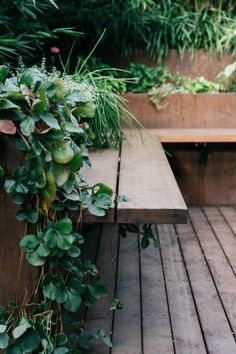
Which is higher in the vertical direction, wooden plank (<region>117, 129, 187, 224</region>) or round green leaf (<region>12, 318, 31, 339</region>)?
wooden plank (<region>117, 129, 187, 224</region>)

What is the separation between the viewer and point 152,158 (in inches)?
121

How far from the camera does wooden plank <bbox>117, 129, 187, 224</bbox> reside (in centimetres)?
193

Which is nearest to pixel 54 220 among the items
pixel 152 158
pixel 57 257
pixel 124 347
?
pixel 57 257

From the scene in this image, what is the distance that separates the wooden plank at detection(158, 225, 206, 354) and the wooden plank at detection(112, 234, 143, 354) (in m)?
0.16

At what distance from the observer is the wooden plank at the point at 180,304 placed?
2281 mm

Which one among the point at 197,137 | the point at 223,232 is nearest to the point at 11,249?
the point at 223,232

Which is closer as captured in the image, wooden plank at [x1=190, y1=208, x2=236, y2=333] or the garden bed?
wooden plank at [x1=190, y1=208, x2=236, y2=333]

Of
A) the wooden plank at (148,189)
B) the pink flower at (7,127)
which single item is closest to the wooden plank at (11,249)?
the pink flower at (7,127)

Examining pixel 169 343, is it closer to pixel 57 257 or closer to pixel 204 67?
pixel 57 257

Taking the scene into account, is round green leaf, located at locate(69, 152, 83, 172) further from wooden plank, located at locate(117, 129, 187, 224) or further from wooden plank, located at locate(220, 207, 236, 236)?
wooden plank, located at locate(220, 207, 236, 236)

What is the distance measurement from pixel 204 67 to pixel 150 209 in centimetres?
330

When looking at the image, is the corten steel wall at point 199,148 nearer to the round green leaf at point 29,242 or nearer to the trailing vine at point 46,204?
the trailing vine at point 46,204

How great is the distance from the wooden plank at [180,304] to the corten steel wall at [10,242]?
0.68 m

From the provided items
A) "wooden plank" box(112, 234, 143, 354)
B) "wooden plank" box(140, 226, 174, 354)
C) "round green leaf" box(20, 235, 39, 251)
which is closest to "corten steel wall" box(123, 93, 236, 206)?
"wooden plank" box(112, 234, 143, 354)
